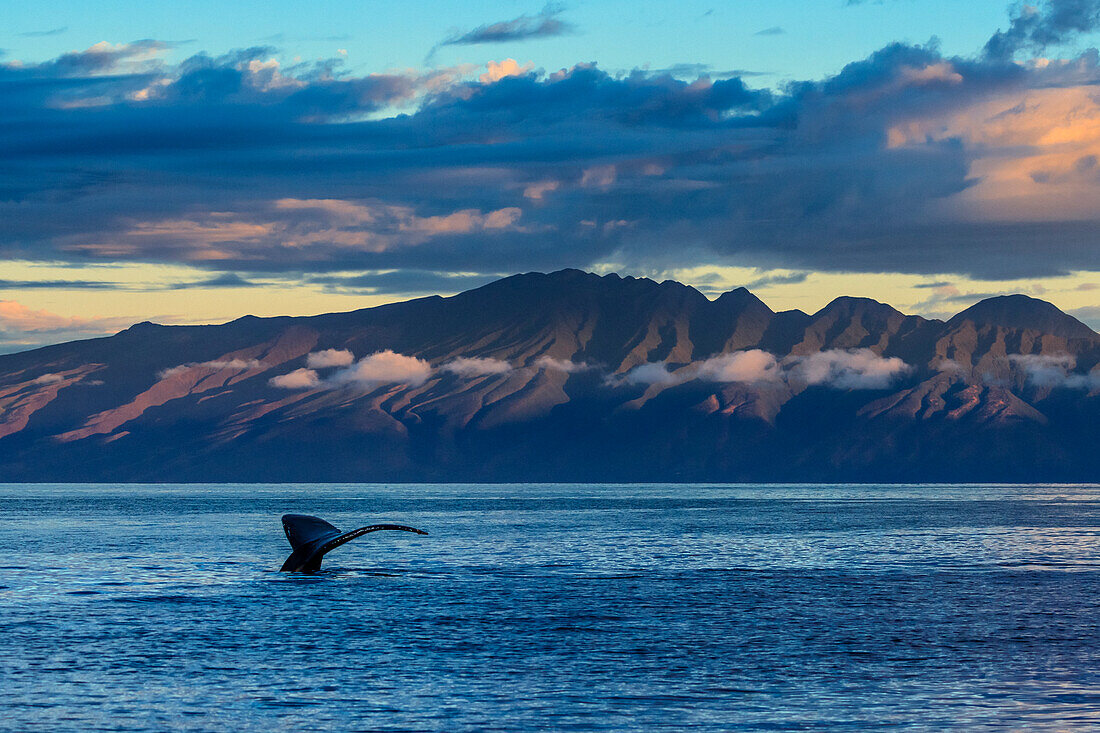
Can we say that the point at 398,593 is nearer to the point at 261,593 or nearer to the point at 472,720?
the point at 261,593

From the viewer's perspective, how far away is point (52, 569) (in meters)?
76.1

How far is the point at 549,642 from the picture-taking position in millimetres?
44500

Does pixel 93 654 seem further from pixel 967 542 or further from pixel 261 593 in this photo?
pixel 967 542

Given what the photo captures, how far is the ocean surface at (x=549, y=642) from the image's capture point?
31.8m

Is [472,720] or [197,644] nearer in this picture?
[472,720]

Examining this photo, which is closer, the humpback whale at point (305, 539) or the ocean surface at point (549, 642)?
the ocean surface at point (549, 642)

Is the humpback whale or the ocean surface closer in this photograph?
the ocean surface

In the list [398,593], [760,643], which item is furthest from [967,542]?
[760,643]

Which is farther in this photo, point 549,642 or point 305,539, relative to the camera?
point 305,539

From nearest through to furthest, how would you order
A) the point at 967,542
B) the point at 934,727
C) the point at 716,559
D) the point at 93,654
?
the point at 934,727 → the point at 93,654 → the point at 716,559 → the point at 967,542

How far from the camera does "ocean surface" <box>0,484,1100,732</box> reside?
3178 centimetres

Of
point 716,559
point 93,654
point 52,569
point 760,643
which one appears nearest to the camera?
point 93,654

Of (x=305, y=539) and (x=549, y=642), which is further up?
(x=305, y=539)

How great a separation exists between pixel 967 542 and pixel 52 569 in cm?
6902
